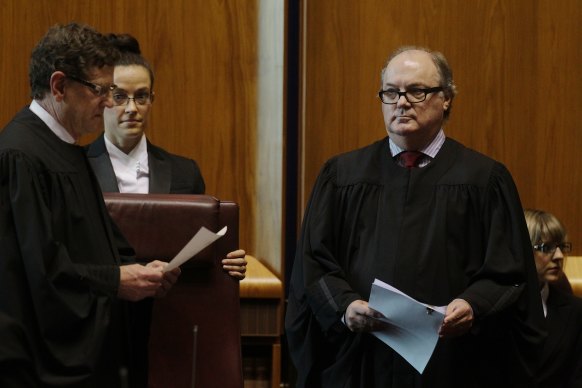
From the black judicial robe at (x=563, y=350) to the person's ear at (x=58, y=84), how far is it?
2.20 metres

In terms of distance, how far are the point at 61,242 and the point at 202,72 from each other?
255cm

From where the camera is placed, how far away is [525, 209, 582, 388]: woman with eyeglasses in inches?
163

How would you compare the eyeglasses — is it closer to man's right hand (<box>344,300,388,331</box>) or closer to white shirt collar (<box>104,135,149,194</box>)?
white shirt collar (<box>104,135,149,194</box>)

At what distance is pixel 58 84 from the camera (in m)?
3.06

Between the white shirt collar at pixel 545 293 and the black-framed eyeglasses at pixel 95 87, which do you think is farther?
the white shirt collar at pixel 545 293

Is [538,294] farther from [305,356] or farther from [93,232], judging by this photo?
[93,232]

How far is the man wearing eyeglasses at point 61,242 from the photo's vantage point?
2814 millimetres

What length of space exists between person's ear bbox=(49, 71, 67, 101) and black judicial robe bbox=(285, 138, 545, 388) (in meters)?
0.96

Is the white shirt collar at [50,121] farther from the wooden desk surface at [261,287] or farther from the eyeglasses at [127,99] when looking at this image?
the wooden desk surface at [261,287]

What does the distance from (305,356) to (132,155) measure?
1.18 metres

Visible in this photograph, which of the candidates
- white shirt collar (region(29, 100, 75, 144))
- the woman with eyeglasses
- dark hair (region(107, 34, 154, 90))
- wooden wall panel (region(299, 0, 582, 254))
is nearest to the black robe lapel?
dark hair (region(107, 34, 154, 90))

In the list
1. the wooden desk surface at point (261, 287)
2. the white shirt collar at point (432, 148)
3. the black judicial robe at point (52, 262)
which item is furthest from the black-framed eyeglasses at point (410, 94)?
the wooden desk surface at point (261, 287)

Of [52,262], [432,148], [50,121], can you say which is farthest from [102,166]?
[432,148]

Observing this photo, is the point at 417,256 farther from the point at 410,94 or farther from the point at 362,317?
the point at 410,94
